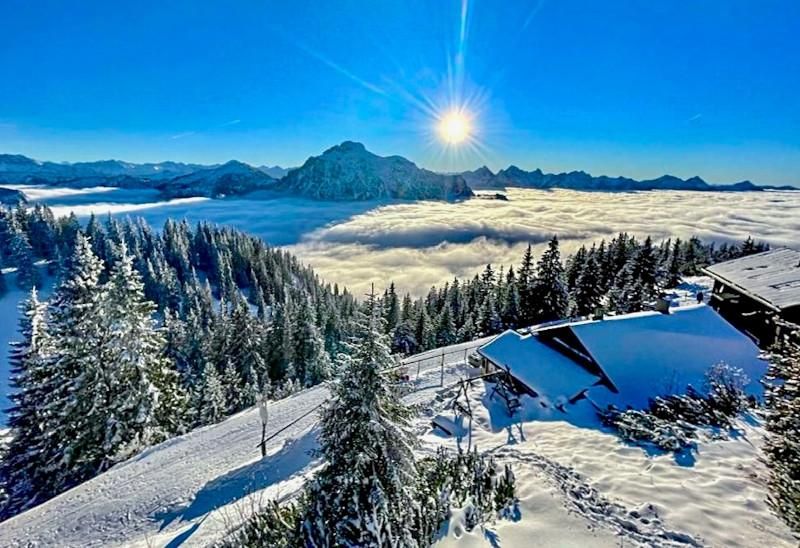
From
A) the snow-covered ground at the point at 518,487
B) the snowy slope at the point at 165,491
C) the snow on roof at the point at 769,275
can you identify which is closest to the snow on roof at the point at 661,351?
the snow on roof at the point at 769,275

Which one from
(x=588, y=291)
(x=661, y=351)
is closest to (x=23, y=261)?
(x=588, y=291)

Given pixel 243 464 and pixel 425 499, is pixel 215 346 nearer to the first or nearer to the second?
pixel 243 464

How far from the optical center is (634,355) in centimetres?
1883

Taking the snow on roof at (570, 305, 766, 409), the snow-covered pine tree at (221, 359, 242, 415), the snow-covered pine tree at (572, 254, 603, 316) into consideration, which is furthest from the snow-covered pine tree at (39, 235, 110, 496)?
the snow-covered pine tree at (572, 254, 603, 316)

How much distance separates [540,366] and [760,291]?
1478 centimetres

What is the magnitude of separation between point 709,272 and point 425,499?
3237 centimetres

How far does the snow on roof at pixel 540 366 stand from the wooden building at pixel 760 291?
9.16 m

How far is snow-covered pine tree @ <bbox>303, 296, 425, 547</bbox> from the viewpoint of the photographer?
6133mm

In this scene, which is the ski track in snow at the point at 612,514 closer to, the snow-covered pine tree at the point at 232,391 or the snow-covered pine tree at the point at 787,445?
the snow-covered pine tree at the point at 787,445

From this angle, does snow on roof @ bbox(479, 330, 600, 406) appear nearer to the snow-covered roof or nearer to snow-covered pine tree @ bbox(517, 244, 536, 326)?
the snow-covered roof

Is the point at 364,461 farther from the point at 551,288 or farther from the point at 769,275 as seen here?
the point at 551,288

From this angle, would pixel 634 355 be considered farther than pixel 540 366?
No

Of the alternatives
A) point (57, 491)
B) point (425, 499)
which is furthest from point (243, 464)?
point (57, 491)

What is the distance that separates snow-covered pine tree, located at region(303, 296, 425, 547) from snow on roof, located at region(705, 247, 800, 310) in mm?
23704
